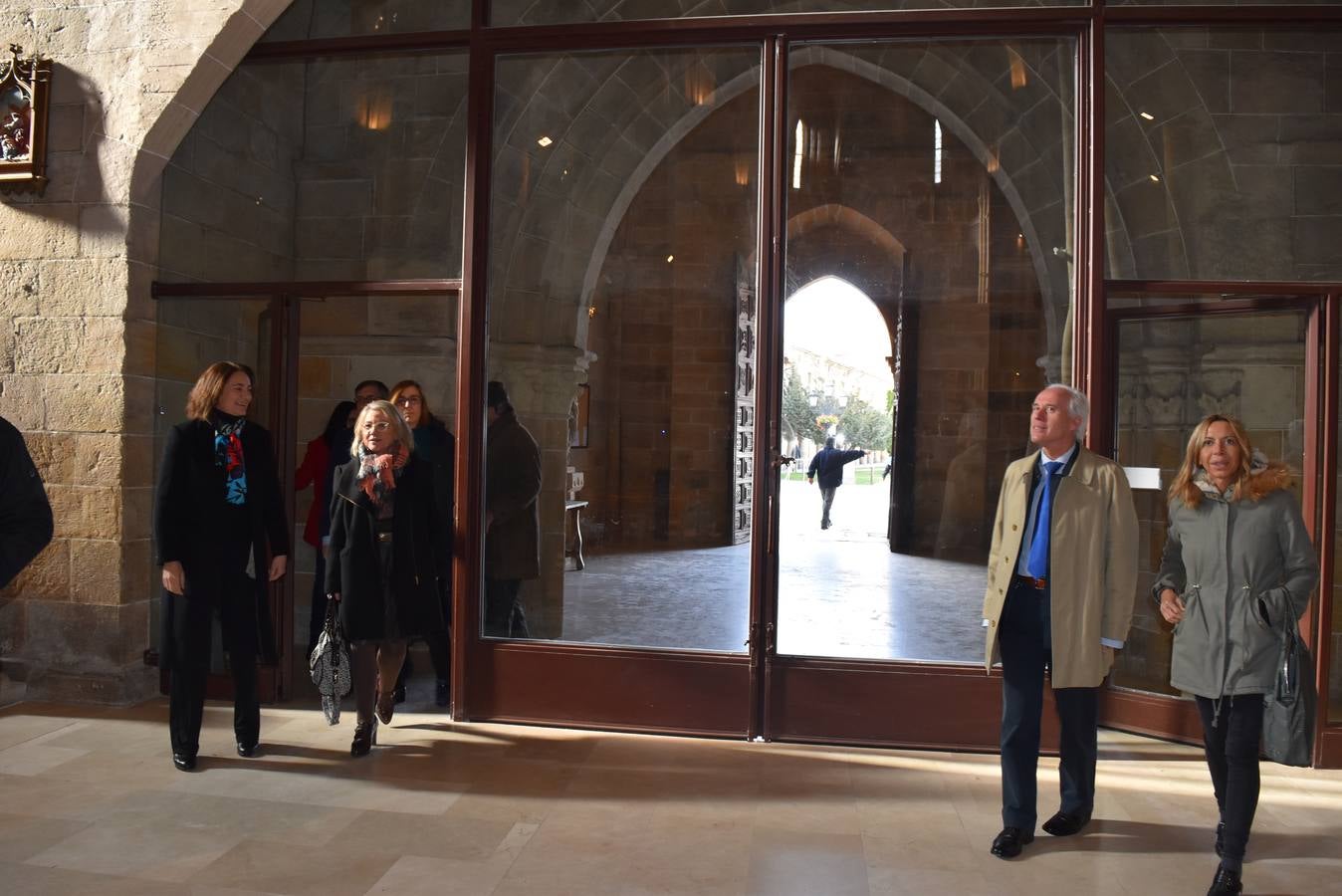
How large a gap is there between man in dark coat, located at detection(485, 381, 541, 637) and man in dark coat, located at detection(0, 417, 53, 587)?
2.23 meters

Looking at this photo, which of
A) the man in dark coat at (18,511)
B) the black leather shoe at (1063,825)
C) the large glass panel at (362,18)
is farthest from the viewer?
the large glass panel at (362,18)

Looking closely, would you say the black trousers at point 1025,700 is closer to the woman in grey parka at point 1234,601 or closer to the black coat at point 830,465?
the woman in grey parka at point 1234,601

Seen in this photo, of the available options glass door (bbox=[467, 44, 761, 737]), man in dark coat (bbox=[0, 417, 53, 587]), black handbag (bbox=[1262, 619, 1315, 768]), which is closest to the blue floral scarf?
glass door (bbox=[467, 44, 761, 737])

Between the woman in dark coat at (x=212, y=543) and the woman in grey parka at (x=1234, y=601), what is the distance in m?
2.89

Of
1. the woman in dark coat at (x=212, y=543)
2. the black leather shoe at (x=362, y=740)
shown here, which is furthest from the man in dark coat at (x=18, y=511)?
the black leather shoe at (x=362, y=740)

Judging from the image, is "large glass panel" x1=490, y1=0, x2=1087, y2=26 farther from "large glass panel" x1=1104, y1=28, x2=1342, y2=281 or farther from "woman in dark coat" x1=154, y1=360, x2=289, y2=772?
"woman in dark coat" x1=154, y1=360, x2=289, y2=772

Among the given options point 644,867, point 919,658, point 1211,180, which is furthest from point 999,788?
point 1211,180

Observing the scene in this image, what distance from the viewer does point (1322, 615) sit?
148 inches

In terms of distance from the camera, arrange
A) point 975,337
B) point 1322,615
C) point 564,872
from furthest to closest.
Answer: point 975,337, point 1322,615, point 564,872

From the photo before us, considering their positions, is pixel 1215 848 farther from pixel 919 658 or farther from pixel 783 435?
pixel 783 435

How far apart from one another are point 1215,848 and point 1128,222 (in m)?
2.35

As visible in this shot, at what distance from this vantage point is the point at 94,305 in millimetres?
4309

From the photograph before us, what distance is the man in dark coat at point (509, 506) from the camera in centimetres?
425

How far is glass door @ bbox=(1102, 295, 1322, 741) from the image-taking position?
3.98m
